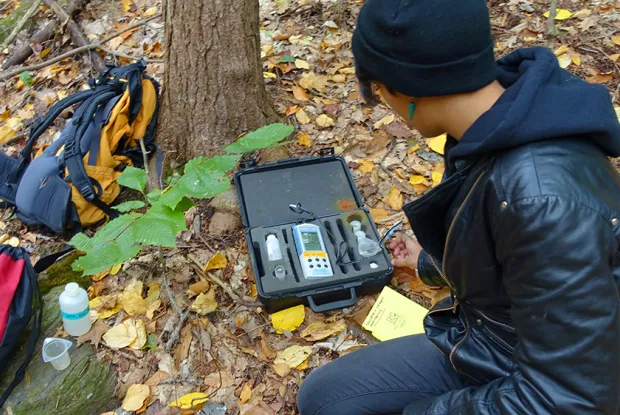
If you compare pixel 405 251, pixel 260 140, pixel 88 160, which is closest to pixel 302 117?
pixel 260 140

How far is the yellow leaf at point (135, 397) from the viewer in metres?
2.38

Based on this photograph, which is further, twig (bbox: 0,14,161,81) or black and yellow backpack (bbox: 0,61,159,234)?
twig (bbox: 0,14,161,81)

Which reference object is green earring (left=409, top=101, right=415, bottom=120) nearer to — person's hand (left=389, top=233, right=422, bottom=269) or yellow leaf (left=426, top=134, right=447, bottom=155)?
person's hand (left=389, top=233, right=422, bottom=269)

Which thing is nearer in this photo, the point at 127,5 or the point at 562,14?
the point at 562,14

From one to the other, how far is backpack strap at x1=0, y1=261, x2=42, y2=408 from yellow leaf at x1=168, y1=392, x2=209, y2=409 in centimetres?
70

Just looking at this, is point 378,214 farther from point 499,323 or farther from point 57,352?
point 57,352

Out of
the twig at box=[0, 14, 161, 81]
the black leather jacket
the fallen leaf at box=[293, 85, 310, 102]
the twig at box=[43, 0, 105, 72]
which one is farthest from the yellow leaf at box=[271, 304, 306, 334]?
the twig at box=[0, 14, 161, 81]

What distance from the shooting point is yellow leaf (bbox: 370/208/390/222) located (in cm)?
309

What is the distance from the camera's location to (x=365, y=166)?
340 centimetres

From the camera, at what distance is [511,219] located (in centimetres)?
125

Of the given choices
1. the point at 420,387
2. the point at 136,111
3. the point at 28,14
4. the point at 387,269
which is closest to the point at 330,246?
the point at 387,269

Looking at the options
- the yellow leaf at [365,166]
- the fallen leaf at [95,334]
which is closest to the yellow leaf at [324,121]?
the yellow leaf at [365,166]

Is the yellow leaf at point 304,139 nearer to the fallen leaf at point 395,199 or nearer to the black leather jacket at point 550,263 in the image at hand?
the fallen leaf at point 395,199

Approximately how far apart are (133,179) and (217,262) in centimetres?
67
